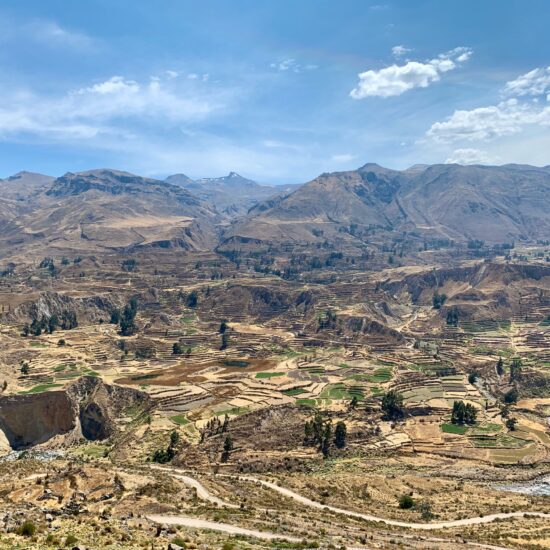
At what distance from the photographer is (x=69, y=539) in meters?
27.7

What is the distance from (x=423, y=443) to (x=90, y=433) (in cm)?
6336

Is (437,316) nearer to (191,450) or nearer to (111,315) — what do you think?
(111,315)

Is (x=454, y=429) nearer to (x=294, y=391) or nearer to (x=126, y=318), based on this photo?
(x=294, y=391)

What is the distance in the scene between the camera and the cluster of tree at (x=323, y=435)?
8462cm

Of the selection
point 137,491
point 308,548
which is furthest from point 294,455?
point 308,548

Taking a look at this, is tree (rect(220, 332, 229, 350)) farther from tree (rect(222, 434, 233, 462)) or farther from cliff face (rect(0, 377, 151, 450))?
tree (rect(222, 434, 233, 462))

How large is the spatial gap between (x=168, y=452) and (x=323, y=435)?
88.0 feet

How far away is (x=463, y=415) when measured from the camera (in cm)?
9575

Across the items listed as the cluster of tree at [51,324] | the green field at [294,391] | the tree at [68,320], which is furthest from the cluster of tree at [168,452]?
the tree at [68,320]

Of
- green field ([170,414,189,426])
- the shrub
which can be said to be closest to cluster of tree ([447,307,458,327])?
green field ([170,414,189,426])

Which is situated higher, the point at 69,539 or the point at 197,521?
the point at 69,539

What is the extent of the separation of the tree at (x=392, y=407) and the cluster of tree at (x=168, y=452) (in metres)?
42.6

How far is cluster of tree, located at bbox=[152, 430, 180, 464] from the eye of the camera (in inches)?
2990

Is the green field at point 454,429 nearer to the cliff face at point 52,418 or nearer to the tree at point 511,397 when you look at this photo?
the tree at point 511,397
